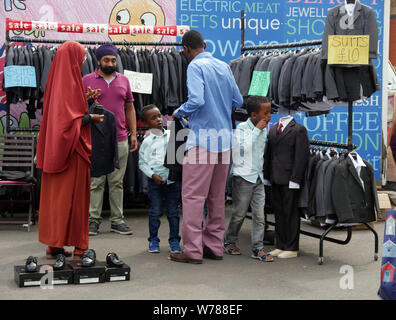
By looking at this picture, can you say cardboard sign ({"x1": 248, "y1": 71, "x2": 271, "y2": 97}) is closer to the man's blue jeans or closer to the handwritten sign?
the handwritten sign

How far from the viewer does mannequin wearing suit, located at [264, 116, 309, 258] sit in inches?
210

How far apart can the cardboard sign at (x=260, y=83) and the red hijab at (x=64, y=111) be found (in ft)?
6.81

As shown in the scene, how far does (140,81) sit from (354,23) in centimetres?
297

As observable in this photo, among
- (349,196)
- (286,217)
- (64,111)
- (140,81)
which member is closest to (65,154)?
(64,111)

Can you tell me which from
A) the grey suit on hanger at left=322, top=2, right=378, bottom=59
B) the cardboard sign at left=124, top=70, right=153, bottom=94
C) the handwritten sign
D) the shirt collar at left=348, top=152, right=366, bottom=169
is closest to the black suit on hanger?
the shirt collar at left=348, top=152, right=366, bottom=169

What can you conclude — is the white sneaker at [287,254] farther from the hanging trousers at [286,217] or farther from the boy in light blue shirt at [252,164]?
the boy in light blue shirt at [252,164]

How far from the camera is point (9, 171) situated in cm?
712

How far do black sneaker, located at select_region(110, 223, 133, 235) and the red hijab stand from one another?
1.80 metres

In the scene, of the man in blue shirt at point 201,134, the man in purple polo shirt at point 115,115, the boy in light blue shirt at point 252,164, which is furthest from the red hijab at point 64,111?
the man in purple polo shirt at point 115,115

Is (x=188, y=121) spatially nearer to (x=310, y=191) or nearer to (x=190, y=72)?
(x=190, y=72)

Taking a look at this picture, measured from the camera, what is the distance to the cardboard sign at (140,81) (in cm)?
750

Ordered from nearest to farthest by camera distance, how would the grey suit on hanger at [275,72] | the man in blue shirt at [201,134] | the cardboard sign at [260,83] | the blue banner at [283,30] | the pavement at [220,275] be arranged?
the pavement at [220,275], the man in blue shirt at [201,134], the cardboard sign at [260,83], the grey suit on hanger at [275,72], the blue banner at [283,30]

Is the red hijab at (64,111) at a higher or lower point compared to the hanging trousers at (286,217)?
higher

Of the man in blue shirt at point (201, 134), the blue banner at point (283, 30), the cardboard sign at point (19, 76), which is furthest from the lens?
the blue banner at point (283, 30)
